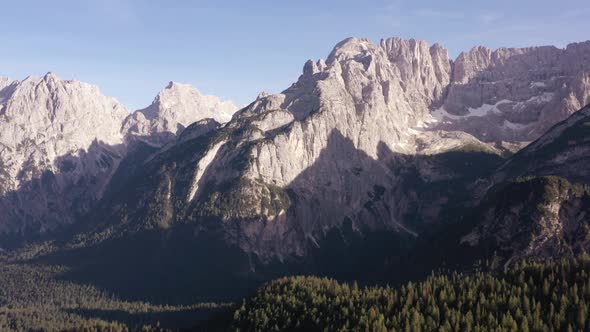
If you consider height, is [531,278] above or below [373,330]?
above

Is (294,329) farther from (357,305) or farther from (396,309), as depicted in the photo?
(396,309)

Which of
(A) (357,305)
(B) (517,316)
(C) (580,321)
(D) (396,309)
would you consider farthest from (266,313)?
(C) (580,321)

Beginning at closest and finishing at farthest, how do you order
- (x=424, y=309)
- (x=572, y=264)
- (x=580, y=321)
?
1. (x=580, y=321)
2. (x=424, y=309)
3. (x=572, y=264)

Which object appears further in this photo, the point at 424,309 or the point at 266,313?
the point at 266,313

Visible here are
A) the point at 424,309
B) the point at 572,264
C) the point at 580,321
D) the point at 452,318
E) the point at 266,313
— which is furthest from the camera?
the point at 266,313

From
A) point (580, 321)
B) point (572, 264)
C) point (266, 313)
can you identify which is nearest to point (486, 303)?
point (580, 321)

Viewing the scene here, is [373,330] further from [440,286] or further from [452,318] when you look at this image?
[440,286]
